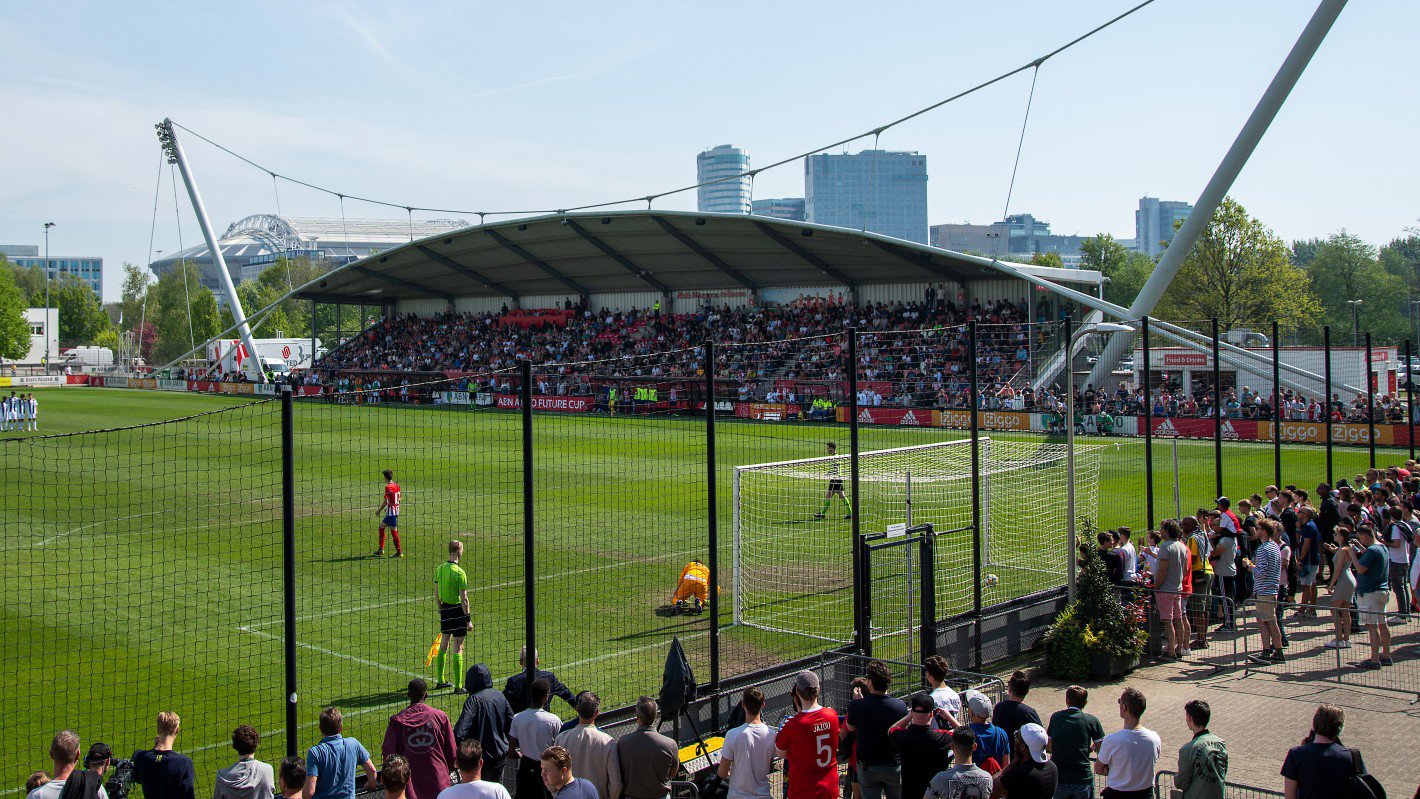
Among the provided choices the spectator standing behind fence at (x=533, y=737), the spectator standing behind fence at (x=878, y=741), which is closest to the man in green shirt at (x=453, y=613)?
the spectator standing behind fence at (x=533, y=737)

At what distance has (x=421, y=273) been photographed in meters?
60.7

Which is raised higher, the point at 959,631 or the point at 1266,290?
the point at 1266,290

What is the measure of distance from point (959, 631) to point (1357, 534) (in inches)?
203

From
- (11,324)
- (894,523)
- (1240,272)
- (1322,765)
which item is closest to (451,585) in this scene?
(1322,765)

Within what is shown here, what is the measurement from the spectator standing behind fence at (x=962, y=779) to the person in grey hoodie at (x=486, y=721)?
3.38 metres

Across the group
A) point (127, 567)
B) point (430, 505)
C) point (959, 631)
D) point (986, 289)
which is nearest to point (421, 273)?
point (986, 289)

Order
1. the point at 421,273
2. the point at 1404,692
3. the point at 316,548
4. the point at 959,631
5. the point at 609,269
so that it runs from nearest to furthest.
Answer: the point at 1404,692 < the point at 959,631 < the point at 316,548 < the point at 609,269 < the point at 421,273

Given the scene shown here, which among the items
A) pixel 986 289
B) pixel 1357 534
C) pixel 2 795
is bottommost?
pixel 2 795

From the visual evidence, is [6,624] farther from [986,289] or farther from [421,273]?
[421,273]

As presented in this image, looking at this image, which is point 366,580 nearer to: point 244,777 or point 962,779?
point 244,777

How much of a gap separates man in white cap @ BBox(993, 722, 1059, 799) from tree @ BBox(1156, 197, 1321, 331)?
185 ft

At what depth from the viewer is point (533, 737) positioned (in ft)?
25.8

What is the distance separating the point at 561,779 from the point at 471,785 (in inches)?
21.4

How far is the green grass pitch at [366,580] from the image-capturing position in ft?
39.5
